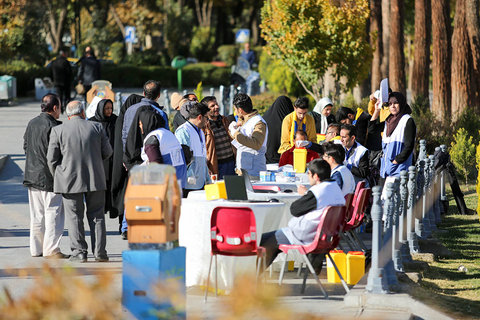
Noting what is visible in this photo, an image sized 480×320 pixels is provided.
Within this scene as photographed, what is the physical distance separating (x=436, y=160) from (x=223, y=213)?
7.97 meters

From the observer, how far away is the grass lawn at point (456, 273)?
8.81 metres

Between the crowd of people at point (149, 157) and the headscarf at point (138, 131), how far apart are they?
11mm

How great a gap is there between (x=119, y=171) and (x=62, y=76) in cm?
1551

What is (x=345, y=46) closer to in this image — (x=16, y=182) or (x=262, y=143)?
(x=16, y=182)

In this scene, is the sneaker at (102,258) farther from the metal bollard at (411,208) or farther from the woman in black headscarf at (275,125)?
the woman in black headscarf at (275,125)

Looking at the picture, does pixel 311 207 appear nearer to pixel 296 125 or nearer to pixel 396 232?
pixel 396 232

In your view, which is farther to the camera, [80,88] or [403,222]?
[80,88]

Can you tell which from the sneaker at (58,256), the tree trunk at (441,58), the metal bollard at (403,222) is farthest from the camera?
the tree trunk at (441,58)

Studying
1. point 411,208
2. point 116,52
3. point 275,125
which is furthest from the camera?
point 116,52

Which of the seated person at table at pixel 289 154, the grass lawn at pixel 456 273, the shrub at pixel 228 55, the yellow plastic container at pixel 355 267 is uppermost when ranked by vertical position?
the shrub at pixel 228 55

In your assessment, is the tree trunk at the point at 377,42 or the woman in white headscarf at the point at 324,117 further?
the tree trunk at the point at 377,42

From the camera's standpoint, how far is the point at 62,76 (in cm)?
2680

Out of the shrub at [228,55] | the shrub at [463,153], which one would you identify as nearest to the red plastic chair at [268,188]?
the shrub at [463,153]

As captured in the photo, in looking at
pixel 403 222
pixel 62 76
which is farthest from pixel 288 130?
pixel 62 76
